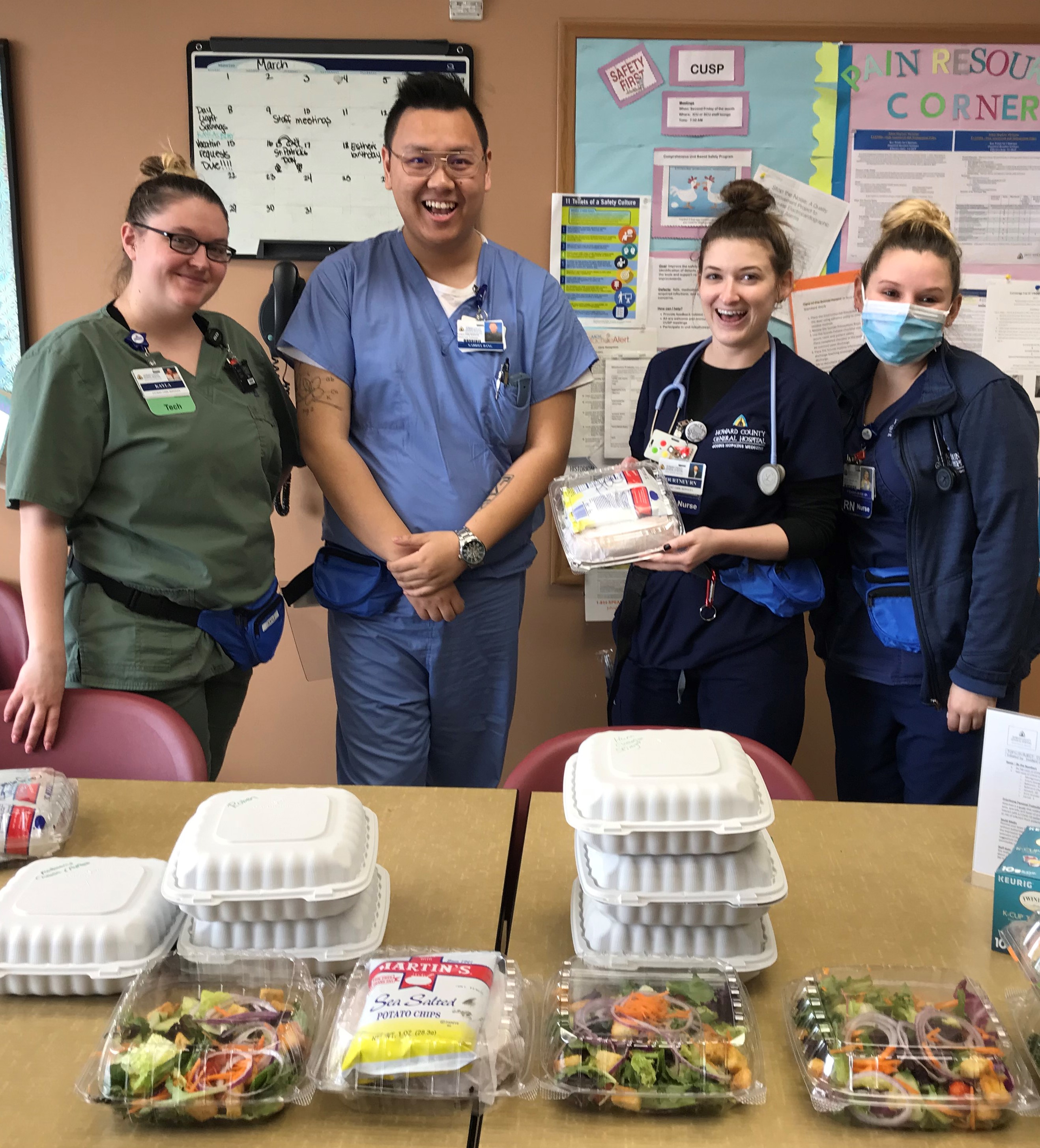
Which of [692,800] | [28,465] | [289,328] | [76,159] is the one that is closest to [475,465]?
[289,328]

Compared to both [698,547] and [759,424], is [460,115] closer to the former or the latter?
[759,424]

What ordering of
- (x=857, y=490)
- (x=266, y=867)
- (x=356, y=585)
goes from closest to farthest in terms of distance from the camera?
(x=266, y=867) → (x=857, y=490) → (x=356, y=585)

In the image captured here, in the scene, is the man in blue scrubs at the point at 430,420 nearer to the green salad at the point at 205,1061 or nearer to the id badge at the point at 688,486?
the id badge at the point at 688,486

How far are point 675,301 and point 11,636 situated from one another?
211 centimetres

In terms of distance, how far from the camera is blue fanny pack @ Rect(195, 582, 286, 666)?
1.81 metres

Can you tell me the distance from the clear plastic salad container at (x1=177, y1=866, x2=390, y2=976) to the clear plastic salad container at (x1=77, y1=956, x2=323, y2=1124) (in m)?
0.03

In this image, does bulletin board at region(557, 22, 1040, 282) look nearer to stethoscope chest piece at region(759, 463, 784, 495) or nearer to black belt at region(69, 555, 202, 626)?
stethoscope chest piece at region(759, 463, 784, 495)

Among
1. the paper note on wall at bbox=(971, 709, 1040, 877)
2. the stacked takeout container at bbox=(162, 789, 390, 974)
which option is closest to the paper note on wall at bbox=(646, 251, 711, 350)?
the paper note on wall at bbox=(971, 709, 1040, 877)

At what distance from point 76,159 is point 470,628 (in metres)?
1.84

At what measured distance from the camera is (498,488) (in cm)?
205

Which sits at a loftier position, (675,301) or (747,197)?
(747,197)

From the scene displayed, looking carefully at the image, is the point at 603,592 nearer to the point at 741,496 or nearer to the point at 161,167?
the point at 741,496

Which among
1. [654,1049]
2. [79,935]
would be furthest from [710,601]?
[79,935]

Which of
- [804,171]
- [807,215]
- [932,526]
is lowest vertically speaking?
[932,526]
